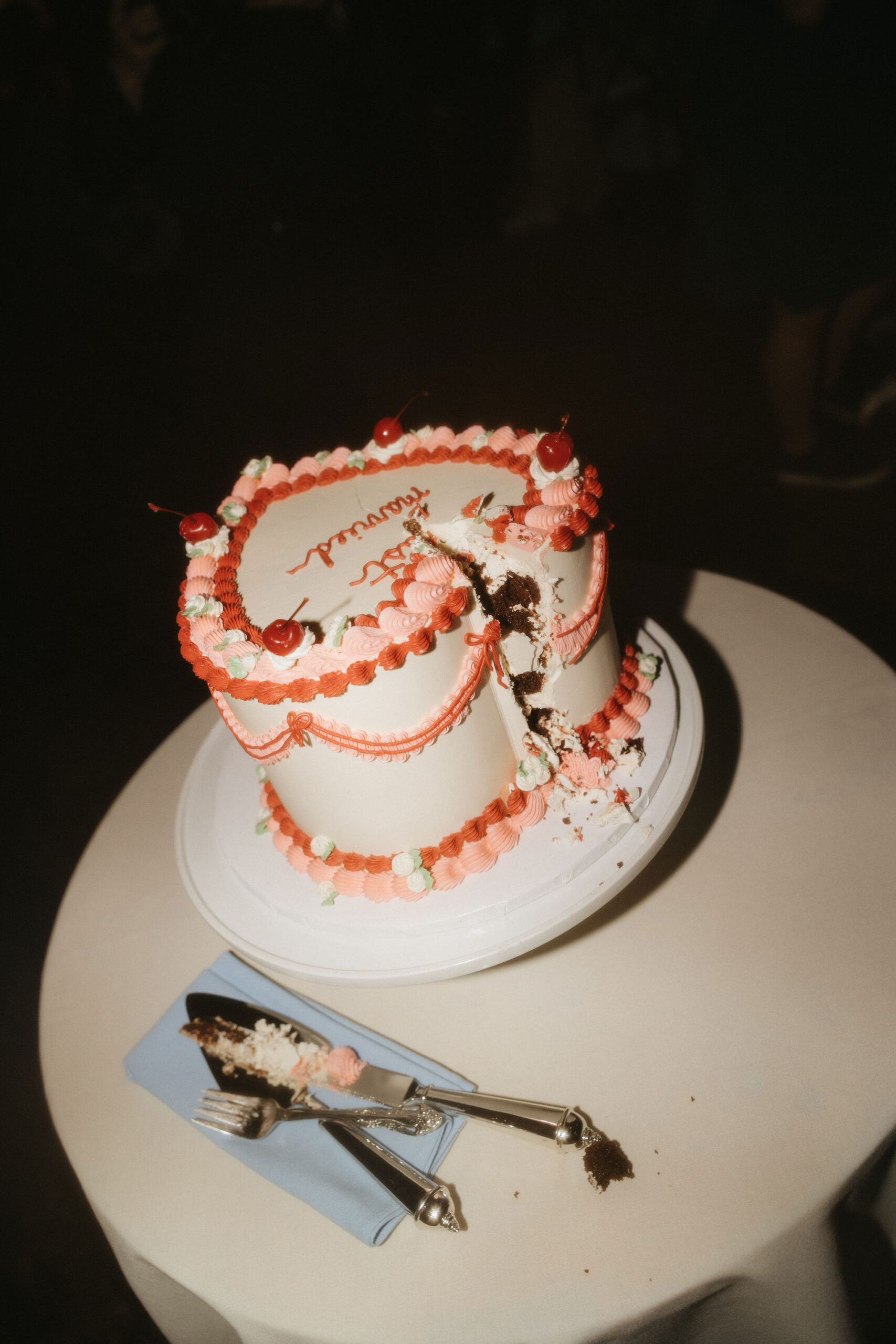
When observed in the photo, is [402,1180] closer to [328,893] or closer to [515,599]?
[328,893]

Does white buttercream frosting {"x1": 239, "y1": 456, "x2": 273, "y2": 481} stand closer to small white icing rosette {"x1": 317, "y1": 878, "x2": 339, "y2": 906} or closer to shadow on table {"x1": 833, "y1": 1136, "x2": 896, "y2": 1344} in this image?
small white icing rosette {"x1": 317, "y1": 878, "x2": 339, "y2": 906}

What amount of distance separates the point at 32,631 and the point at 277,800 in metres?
3.95

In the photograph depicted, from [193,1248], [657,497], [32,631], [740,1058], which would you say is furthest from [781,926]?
[32,631]

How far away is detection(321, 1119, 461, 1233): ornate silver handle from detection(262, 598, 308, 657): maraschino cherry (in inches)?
36.6

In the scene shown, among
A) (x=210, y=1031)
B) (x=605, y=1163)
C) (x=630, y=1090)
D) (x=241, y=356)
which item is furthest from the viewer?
(x=241, y=356)

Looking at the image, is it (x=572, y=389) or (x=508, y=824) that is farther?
(x=572, y=389)

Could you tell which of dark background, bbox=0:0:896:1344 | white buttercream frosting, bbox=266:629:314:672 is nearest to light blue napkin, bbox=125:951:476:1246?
white buttercream frosting, bbox=266:629:314:672

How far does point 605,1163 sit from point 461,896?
53 centimetres

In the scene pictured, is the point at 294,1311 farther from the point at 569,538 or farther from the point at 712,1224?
the point at 569,538

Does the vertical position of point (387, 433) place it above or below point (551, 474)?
above

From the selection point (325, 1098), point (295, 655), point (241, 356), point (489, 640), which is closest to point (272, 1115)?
point (325, 1098)

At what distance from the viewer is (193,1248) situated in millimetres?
1396

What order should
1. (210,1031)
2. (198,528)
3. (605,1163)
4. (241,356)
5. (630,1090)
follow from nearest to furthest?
(605,1163) < (630,1090) < (210,1031) < (198,528) < (241,356)

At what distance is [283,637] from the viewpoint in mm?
1391
